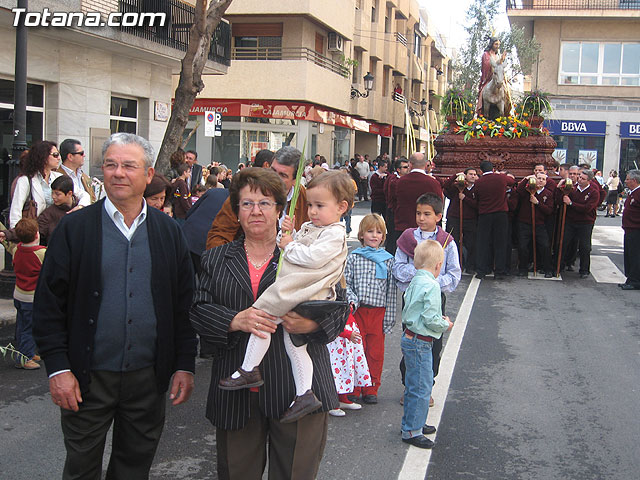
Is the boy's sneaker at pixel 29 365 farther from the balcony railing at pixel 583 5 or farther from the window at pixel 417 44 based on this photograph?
the window at pixel 417 44

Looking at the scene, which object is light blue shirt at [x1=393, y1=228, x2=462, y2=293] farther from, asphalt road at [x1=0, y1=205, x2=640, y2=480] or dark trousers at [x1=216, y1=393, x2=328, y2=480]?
dark trousers at [x1=216, y1=393, x2=328, y2=480]

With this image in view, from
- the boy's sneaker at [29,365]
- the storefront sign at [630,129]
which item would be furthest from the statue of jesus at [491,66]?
the storefront sign at [630,129]

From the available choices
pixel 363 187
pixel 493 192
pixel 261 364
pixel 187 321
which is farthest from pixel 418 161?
pixel 363 187

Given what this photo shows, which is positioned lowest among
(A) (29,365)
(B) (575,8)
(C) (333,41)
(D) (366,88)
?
(A) (29,365)

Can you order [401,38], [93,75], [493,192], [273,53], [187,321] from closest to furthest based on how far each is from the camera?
[187,321], [493,192], [93,75], [273,53], [401,38]

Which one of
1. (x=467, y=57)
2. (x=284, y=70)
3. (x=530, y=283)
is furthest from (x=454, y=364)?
(x=467, y=57)

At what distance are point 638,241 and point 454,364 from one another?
6.37 metres

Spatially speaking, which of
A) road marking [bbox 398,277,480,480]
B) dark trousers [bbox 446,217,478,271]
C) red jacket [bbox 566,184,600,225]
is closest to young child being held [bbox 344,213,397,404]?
road marking [bbox 398,277,480,480]

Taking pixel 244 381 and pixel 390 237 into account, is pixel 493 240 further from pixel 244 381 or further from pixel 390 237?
pixel 244 381

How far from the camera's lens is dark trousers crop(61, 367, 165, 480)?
10.4ft

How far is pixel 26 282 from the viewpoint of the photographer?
21.1ft

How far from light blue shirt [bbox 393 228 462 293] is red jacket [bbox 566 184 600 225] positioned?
7.30 meters

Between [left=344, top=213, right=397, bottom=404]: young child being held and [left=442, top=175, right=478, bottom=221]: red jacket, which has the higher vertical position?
[left=442, top=175, right=478, bottom=221]: red jacket

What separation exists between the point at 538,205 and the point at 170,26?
999cm
